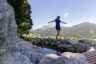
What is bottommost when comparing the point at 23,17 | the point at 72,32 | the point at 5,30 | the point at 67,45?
the point at 67,45

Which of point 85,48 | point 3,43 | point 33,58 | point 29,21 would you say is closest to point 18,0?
point 29,21

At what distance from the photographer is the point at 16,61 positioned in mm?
2098

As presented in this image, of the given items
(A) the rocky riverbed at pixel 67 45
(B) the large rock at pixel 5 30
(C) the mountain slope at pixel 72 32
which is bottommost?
(A) the rocky riverbed at pixel 67 45

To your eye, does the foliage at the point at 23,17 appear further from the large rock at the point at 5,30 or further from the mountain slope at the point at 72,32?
the large rock at the point at 5,30

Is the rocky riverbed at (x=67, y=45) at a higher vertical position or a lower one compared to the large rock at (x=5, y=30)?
lower

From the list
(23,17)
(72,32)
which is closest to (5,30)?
(23,17)

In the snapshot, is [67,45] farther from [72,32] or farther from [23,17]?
[72,32]

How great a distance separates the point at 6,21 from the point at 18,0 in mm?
14046

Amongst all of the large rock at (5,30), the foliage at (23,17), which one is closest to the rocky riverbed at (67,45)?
the large rock at (5,30)

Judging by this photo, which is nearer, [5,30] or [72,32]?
[5,30]

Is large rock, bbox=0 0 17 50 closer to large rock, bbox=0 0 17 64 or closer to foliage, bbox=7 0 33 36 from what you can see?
large rock, bbox=0 0 17 64

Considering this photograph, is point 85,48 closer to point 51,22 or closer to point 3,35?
point 51,22

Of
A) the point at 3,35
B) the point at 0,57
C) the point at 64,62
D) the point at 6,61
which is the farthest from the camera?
the point at 64,62

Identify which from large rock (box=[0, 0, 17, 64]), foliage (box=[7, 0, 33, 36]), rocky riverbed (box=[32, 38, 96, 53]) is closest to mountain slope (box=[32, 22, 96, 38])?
rocky riverbed (box=[32, 38, 96, 53])
